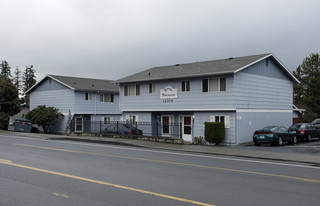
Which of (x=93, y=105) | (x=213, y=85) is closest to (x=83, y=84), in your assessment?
(x=93, y=105)

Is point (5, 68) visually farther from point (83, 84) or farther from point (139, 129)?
point (139, 129)

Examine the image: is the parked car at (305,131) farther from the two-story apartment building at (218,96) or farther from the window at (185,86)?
the window at (185,86)

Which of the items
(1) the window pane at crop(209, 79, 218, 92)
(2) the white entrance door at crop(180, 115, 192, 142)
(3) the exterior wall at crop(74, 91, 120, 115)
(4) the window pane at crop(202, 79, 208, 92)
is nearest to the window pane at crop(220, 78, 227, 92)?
(1) the window pane at crop(209, 79, 218, 92)

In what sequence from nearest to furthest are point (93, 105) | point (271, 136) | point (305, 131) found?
point (271, 136) → point (305, 131) → point (93, 105)

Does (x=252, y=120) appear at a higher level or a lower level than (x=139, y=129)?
higher

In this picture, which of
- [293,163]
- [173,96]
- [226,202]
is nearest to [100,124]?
[173,96]

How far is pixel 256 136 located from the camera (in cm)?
2219

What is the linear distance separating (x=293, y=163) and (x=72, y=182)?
9.24m

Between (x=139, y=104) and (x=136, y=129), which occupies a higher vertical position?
(x=139, y=104)

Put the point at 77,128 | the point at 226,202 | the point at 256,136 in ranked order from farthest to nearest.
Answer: the point at 77,128 → the point at 256,136 → the point at 226,202

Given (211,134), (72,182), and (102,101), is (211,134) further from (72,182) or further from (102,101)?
(102,101)

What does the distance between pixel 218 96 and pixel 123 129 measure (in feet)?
26.1

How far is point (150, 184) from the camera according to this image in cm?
834

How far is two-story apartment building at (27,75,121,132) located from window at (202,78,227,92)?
1535 centimetres
